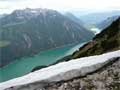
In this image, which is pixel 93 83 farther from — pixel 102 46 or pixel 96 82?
pixel 102 46

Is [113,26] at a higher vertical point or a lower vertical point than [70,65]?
lower

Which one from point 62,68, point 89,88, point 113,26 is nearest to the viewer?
point 89,88

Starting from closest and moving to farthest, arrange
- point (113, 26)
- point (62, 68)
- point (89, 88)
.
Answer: point (89, 88)
point (62, 68)
point (113, 26)

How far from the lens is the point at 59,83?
21.3 feet

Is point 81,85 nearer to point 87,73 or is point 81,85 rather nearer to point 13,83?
point 87,73

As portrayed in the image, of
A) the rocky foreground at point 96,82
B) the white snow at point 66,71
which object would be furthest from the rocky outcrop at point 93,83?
the white snow at point 66,71

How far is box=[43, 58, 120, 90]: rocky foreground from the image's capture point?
20.9ft

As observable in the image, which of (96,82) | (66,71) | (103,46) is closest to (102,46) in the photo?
(103,46)

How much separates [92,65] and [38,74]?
129 cm

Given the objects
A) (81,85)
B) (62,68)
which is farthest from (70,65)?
(81,85)

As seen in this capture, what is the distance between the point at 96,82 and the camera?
Answer: 6.49 meters

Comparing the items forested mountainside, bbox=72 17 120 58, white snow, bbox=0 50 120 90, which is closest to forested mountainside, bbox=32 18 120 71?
forested mountainside, bbox=72 17 120 58

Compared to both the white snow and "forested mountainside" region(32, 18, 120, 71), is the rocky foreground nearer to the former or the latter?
the white snow

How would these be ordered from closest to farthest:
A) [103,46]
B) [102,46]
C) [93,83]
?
1. [93,83]
2. [103,46]
3. [102,46]
